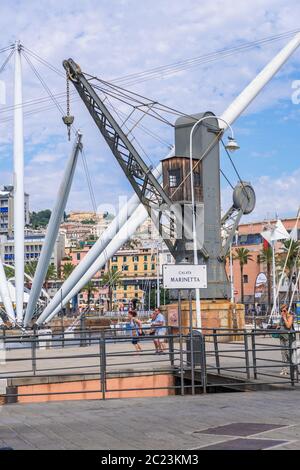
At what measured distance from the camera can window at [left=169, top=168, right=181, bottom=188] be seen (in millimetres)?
34594

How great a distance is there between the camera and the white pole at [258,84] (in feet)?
143

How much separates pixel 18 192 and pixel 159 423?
38.1 metres

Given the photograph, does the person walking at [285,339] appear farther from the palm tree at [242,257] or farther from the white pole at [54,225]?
the palm tree at [242,257]

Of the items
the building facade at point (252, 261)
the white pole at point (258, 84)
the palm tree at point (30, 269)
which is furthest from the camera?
the palm tree at point (30, 269)

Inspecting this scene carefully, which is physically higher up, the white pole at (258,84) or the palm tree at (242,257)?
the white pole at (258,84)

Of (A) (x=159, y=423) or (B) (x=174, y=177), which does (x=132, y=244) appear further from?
(A) (x=159, y=423)

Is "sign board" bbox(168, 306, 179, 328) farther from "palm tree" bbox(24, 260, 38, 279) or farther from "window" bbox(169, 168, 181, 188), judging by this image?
"palm tree" bbox(24, 260, 38, 279)

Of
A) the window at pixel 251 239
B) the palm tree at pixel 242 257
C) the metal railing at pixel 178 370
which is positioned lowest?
Answer: the metal railing at pixel 178 370

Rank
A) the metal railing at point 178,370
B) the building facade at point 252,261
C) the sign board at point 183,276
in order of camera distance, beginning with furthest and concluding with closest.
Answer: the building facade at point 252,261, the metal railing at point 178,370, the sign board at point 183,276

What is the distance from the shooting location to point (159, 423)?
1106 centimetres

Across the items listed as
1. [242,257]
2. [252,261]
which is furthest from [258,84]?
[252,261]

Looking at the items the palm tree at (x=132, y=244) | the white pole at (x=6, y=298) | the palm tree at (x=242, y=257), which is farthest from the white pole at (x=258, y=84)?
the palm tree at (x=132, y=244)

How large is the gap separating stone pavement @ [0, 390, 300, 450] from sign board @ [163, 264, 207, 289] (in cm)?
219

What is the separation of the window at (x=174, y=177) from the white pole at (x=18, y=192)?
14957mm
